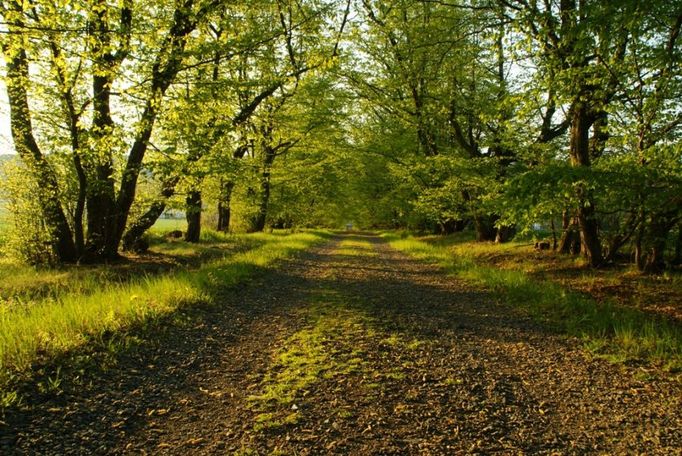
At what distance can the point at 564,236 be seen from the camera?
43.5 ft

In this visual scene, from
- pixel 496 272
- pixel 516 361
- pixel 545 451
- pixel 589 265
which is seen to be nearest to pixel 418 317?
pixel 516 361

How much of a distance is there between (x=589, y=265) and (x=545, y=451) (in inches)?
356

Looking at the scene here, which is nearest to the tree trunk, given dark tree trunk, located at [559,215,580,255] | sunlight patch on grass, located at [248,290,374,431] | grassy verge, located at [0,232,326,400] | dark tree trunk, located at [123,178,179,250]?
dark tree trunk, located at [559,215,580,255]

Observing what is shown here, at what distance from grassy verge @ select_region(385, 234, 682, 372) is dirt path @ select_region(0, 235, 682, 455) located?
15.8 inches

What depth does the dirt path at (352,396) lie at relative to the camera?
318 cm

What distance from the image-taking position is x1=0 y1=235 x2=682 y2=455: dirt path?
318 cm

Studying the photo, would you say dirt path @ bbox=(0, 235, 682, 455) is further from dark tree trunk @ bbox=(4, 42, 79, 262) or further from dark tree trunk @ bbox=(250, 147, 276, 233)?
dark tree trunk @ bbox=(250, 147, 276, 233)

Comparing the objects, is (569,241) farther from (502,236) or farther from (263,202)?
(263,202)

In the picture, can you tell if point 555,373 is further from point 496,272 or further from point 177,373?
point 496,272

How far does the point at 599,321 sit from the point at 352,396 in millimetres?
4441

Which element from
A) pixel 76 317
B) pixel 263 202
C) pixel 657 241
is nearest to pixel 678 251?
pixel 657 241

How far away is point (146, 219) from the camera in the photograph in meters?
13.6

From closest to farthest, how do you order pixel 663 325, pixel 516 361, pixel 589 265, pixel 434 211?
pixel 516 361 → pixel 663 325 → pixel 589 265 → pixel 434 211

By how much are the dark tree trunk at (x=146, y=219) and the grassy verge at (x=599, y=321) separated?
9.69 metres
